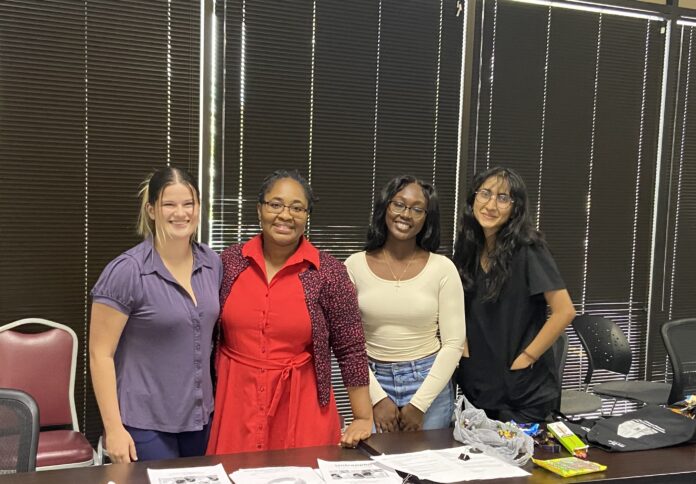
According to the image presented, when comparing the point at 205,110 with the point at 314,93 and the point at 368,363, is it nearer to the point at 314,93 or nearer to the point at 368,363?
the point at 314,93

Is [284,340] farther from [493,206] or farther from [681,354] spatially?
[681,354]

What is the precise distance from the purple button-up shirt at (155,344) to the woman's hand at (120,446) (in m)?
0.05

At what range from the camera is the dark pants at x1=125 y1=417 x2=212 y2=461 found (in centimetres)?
195

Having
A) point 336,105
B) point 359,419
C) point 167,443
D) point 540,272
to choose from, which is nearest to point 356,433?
point 359,419

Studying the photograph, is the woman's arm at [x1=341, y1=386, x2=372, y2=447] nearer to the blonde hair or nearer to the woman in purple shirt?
the woman in purple shirt

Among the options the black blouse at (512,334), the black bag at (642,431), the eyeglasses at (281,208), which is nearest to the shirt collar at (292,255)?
the eyeglasses at (281,208)

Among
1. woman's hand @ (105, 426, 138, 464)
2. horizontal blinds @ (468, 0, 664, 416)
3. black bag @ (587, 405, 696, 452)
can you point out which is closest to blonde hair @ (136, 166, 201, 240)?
woman's hand @ (105, 426, 138, 464)

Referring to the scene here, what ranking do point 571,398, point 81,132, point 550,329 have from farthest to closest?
point 571,398
point 81,132
point 550,329

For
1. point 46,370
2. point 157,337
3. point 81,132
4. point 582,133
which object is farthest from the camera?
point 582,133

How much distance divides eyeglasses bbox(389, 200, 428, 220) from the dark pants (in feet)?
3.30

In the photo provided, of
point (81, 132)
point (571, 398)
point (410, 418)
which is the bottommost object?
point (571, 398)

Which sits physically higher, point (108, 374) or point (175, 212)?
point (175, 212)

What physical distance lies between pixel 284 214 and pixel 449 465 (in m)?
0.93

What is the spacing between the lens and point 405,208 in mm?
2334
